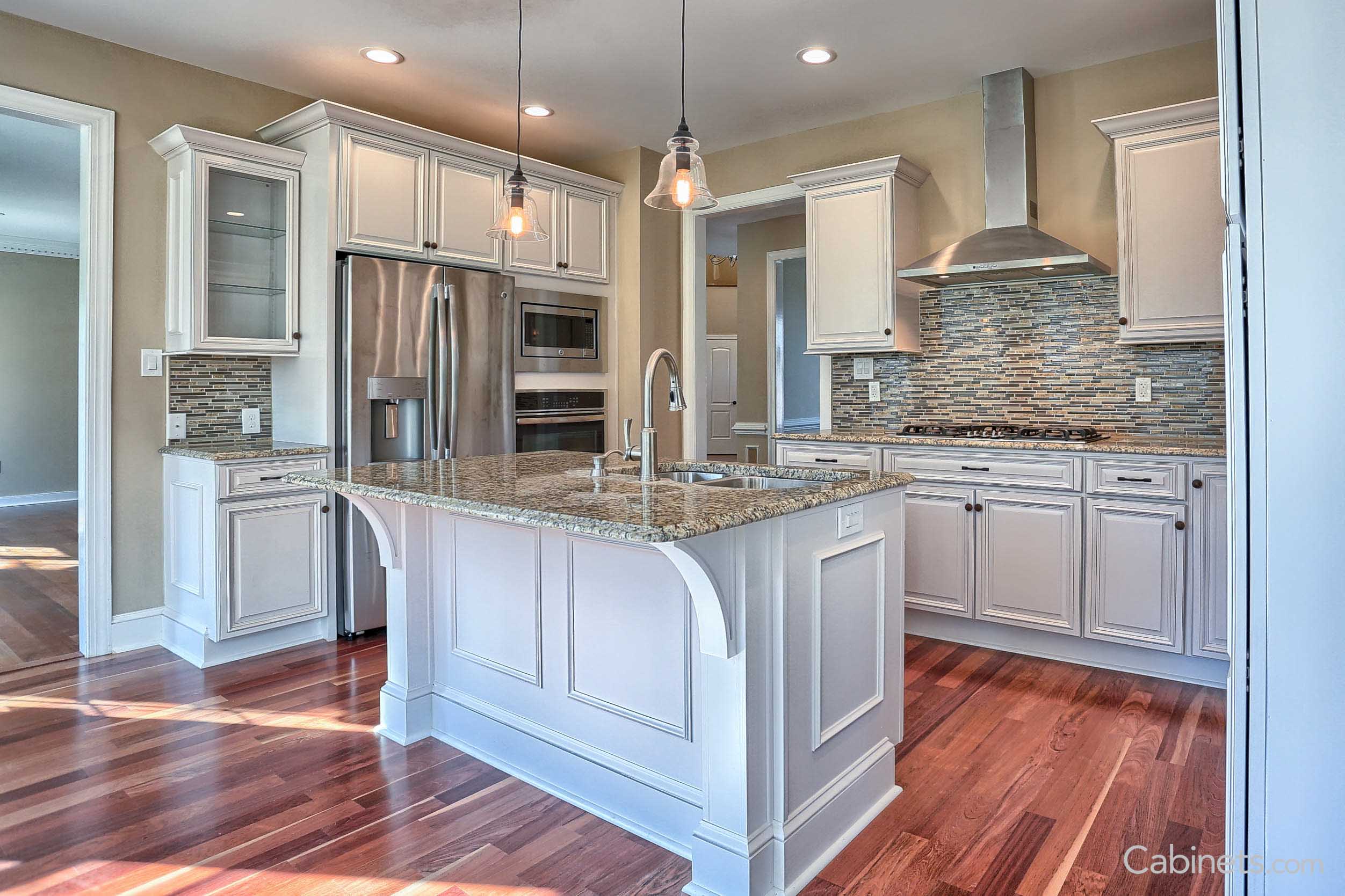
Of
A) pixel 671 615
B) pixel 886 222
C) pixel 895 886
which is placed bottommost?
pixel 895 886

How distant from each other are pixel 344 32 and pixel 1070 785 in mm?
3685

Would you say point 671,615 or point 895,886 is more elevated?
point 671,615

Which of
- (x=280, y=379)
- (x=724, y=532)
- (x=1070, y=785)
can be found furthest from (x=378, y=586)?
(x=1070, y=785)

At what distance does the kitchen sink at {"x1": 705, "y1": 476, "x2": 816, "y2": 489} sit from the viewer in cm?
232

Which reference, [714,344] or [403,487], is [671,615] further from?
[714,344]

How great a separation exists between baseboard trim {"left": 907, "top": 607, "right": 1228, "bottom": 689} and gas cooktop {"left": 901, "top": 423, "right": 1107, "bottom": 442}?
794 mm

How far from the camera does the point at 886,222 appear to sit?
3.90 m

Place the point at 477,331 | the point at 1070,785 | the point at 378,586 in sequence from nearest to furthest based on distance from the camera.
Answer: the point at 1070,785
the point at 378,586
the point at 477,331

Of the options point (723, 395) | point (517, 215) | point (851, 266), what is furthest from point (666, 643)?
point (723, 395)

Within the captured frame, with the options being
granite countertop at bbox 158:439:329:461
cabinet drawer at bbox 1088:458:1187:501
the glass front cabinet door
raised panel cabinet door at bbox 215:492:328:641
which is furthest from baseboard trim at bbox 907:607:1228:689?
the glass front cabinet door

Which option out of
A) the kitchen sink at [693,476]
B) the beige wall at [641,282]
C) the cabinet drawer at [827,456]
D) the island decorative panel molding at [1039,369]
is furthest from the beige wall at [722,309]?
the kitchen sink at [693,476]

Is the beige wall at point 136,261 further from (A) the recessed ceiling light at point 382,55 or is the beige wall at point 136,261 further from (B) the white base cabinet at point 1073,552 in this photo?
(B) the white base cabinet at point 1073,552

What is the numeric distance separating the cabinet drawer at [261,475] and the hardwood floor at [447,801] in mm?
752

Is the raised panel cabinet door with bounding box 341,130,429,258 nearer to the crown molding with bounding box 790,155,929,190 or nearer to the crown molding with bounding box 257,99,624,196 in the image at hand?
the crown molding with bounding box 257,99,624,196
